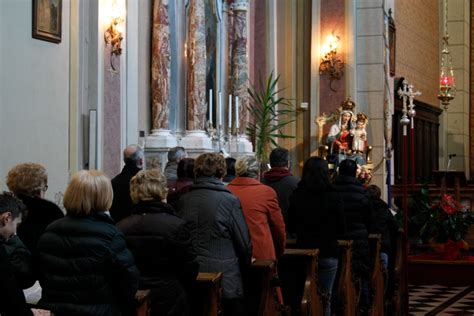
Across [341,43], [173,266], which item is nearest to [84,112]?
[173,266]

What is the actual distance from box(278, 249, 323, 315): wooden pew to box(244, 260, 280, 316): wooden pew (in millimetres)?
458

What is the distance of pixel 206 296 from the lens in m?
5.01

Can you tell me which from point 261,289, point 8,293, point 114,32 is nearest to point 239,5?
point 114,32

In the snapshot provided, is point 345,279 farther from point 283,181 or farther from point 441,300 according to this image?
point 441,300

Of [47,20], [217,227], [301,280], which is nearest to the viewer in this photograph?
[217,227]

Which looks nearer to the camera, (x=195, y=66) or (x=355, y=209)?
(x=355, y=209)

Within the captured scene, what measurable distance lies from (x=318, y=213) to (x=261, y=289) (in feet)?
4.25

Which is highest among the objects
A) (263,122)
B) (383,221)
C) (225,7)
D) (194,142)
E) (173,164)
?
(225,7)

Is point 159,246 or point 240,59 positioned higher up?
point 240,59

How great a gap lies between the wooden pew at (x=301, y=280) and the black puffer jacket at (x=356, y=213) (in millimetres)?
944

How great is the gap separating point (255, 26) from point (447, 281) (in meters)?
6.41

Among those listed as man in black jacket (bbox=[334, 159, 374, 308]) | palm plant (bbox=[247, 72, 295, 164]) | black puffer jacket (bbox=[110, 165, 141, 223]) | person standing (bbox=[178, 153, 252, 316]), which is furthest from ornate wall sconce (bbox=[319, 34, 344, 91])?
person standing (bbox=[178, 153, 252, 316])

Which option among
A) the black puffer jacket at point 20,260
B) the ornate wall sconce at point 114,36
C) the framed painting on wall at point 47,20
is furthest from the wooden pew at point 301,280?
the ornate wall sconce at point 114,36

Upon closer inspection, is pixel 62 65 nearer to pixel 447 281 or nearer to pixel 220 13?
pixel 220 13
